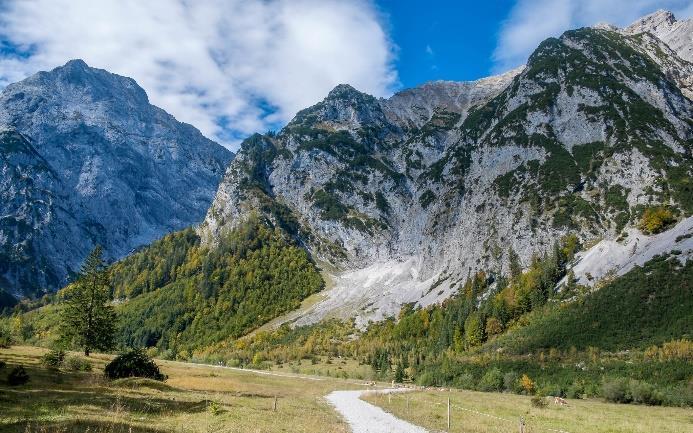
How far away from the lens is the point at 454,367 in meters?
117

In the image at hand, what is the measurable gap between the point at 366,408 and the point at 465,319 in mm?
137042

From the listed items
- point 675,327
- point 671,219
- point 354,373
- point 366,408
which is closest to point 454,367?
point 354,373

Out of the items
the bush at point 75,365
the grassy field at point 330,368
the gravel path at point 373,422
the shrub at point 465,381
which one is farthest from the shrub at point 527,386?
the bush at point 75,365

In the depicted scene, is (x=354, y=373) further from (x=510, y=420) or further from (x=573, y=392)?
(x=510, y=420)

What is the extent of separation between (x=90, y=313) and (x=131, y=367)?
3571 cm

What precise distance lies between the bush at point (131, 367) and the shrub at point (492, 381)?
67.1 meters

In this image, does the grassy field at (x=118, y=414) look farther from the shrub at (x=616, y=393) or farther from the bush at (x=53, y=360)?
the shrub at (x=616, y=393)

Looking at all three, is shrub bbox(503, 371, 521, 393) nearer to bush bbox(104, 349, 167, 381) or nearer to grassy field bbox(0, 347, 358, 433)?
grassy field bbox(0, 347, 358, 433)

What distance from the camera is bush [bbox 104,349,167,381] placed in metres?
53.2

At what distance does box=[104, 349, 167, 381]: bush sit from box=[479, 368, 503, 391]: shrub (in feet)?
220

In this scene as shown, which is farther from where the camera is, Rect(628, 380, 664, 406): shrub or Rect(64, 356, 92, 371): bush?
Rect(628, 380, 664, 406): shrub

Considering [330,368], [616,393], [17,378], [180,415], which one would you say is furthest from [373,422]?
[330,368]

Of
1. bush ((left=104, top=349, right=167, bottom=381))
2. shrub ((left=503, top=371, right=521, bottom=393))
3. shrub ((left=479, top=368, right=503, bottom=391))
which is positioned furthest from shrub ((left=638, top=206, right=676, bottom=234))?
bush ((left=104, top=349, right=167, bottom=381))

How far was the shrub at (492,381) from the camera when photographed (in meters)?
93.4
